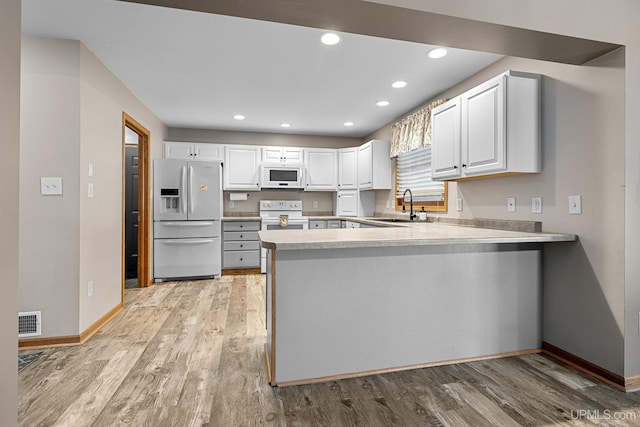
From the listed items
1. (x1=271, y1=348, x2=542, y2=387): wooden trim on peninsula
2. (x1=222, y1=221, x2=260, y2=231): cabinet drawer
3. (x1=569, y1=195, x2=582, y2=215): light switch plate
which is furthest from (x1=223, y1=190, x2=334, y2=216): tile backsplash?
(x1=569, y1=195, x2=582, y2=215): light switch plate

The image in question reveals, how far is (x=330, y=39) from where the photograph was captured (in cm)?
255

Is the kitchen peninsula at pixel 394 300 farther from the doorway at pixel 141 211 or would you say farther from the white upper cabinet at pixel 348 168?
the white upper cabinet at pixel 348 168

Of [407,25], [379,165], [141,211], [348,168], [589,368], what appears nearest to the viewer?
[407,25]

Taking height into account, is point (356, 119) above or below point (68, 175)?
above

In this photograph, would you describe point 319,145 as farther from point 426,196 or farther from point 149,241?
point 149,241

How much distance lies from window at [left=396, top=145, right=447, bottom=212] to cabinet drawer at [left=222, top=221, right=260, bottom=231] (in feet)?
7.47

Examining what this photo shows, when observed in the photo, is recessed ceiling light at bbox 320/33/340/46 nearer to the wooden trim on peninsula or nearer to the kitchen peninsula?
the kitchen peninsula

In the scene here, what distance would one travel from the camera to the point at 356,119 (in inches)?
193

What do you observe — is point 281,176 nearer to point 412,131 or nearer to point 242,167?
point 242,167

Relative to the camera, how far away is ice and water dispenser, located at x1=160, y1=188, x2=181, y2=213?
460 centimetres

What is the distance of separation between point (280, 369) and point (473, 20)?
2.16 metres

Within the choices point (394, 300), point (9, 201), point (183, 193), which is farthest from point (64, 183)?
point (394, 300)

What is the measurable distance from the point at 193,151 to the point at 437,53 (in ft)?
12.9

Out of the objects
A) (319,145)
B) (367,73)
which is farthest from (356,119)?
(367,73)
